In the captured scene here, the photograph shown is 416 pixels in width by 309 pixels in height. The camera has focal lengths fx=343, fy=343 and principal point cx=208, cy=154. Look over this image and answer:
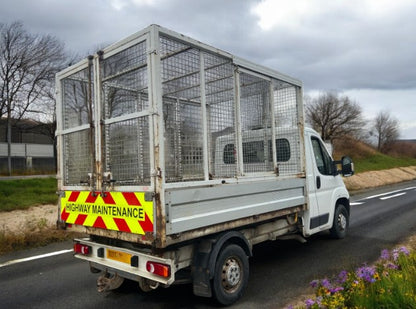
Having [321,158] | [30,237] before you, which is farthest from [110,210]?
[30,237]

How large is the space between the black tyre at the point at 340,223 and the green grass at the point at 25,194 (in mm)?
7896

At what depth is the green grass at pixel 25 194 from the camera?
950 centimetres

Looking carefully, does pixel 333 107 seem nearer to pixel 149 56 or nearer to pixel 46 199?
pixel 46 199

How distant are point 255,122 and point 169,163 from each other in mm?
1714

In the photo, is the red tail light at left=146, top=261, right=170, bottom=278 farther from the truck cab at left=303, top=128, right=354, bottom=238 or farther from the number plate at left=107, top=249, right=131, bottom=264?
the truck cab at left=303, top=128, right=354, bottom=238

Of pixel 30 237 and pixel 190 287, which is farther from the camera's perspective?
pixel 30 237

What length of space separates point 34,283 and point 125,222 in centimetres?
224

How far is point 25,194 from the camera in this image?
1115cm

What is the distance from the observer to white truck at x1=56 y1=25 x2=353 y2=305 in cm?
333

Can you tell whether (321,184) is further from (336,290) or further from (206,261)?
(206,261)

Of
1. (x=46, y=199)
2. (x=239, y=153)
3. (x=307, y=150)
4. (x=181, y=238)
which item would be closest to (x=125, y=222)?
(x=181, y=238)

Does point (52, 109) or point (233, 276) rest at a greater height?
point (52, 109)

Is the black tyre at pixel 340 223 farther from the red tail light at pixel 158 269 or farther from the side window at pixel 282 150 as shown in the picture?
the red tail light at pixel 158 269

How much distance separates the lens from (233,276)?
12.8ft
